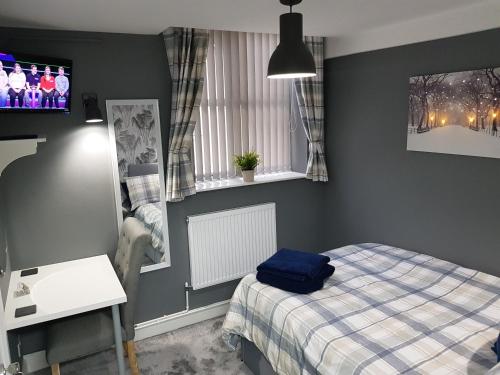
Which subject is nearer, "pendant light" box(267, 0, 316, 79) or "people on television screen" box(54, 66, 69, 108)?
"pendant light" box(267, 0, 316, 79)

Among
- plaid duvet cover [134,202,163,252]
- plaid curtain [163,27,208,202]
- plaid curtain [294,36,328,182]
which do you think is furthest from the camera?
plaid curtain [294,36,328,182]

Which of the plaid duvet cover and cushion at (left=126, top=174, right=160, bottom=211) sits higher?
cushion at (left=126, top=174, right=160, bottom=211)

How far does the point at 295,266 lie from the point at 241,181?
4.18 feet

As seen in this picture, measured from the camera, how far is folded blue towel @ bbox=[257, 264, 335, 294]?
91.3 inches

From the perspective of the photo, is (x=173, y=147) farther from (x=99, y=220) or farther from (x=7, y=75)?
(x=7, y=75)

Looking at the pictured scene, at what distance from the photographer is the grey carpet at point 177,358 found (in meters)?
2.73

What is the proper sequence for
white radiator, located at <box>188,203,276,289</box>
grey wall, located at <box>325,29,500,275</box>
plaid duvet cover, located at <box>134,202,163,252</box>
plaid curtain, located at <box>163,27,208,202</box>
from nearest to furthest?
grey wall, located at <box>325,29,500,275</box> → plaid curtain, located at <box>163,27,208,202</box> → plaid duvet cover, located at <box>134,202,163,252</box> → white radiator, located at <box>188,203,276,289</box>

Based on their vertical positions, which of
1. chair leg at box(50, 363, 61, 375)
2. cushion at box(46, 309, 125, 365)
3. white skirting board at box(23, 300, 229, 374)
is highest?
cushion at box(46, 309, 125, 365)

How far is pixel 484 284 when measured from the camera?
7.98 ft

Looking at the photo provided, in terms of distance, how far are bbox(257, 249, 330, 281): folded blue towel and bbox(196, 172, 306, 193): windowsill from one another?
945 millimetres

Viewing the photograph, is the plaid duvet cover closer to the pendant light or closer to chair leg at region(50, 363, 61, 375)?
chair leg at region(50, 363, 61, 375)

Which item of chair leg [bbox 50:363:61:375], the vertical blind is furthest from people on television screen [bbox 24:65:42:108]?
chair leg [bbox 50:363:61:375]

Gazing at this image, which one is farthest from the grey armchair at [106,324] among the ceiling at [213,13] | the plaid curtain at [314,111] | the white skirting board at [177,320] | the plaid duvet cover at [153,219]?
the plaid curtain at [314,111]

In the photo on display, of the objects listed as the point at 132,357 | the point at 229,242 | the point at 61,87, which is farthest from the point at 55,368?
the point at 61,87
